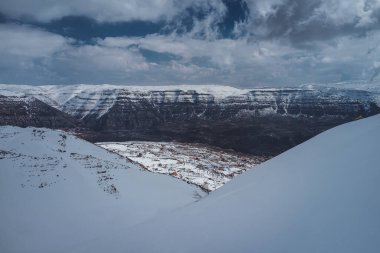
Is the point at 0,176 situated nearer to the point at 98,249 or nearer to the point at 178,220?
the point at 98,249

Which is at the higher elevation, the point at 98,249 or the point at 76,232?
the point at 98,249

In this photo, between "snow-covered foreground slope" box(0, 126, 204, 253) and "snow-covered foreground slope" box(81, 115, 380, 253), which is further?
"snow-covered foreground slope" box(0, 126, 204, 253)

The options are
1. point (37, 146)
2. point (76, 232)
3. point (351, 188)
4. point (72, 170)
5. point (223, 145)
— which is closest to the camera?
point (351, 188)

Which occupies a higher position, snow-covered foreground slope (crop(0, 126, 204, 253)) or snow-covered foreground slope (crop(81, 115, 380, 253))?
snow-covered foreground slope (crop(81, 115, 380, 253))

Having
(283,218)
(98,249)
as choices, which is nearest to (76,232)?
(98,249)

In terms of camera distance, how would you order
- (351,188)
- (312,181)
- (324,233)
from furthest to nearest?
(312,181)
(351,188)
(324,233)

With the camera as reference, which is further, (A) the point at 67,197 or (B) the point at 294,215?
(A) the point at 67,197
